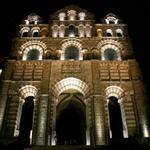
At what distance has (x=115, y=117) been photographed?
27.6m

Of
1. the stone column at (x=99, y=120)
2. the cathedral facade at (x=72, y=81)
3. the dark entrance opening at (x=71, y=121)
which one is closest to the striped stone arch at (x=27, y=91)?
the cathedral facade at (x=72, y=81)

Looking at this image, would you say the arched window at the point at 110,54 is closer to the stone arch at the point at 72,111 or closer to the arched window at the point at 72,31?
the arched window at the point at 72,31

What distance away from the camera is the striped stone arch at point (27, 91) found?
23.2m

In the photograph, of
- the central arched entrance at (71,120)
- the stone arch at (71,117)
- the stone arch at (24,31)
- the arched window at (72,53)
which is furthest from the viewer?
the stone arch at (24,31)

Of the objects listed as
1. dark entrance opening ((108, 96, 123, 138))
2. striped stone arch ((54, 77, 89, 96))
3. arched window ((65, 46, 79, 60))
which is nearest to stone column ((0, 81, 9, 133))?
striped stone arch ((54, 77, 89, 96))

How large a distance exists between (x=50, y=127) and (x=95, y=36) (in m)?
10.8

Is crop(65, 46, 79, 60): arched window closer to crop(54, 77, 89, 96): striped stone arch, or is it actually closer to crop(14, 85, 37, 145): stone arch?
crop(54, 77, 89, 96): striped stone arch

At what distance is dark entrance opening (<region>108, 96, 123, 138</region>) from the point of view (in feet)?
87.4

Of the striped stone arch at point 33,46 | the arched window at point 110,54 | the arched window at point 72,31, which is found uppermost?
the arched window at point 72,31

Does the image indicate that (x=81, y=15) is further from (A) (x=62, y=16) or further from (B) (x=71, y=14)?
(A) (x=62, y=16)

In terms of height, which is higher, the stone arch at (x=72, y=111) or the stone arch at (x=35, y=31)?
the stone arch at (x=35, y=31)

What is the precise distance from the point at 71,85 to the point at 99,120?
15.3 feet

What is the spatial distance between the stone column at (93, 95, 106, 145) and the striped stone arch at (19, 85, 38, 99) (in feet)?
17.7

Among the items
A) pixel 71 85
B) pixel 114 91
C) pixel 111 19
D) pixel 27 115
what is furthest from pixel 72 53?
pixel 27 115
